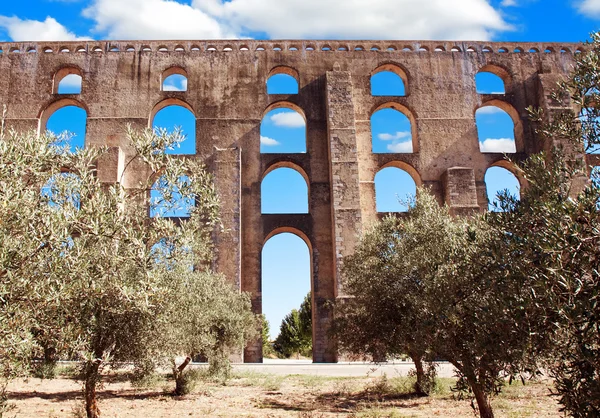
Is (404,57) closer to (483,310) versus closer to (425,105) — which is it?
(425,105)

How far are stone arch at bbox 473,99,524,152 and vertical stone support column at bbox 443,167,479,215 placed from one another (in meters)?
3.31

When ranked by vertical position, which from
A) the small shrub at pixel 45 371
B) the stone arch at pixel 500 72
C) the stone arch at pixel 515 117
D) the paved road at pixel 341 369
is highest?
the stone arch at pixel 500 72

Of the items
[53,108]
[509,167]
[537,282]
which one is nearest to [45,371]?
[537,282]

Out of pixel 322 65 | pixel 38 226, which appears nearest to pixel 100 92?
pixel 322 65

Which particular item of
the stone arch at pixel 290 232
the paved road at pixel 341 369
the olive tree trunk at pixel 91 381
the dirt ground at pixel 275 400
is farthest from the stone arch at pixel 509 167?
the olive tree trunk at pixel 91 381

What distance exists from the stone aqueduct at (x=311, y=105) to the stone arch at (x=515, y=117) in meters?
0.05

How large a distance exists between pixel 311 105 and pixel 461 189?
682cm

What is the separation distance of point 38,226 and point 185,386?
23.7 ft

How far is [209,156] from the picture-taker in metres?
20.2

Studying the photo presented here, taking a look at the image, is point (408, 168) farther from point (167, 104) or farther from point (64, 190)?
point (64, 190)

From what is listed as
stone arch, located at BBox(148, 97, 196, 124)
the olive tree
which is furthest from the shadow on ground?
stone arch, located at BBox(148, 97, 196, 124)

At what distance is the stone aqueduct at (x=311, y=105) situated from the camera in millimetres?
19297

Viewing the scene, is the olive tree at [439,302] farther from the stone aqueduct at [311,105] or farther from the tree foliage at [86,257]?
the stone aqueduct at [311,105]

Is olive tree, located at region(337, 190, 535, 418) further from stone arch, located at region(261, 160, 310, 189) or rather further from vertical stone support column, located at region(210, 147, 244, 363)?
stone arch, located at region(261, 160, 310, 189)
